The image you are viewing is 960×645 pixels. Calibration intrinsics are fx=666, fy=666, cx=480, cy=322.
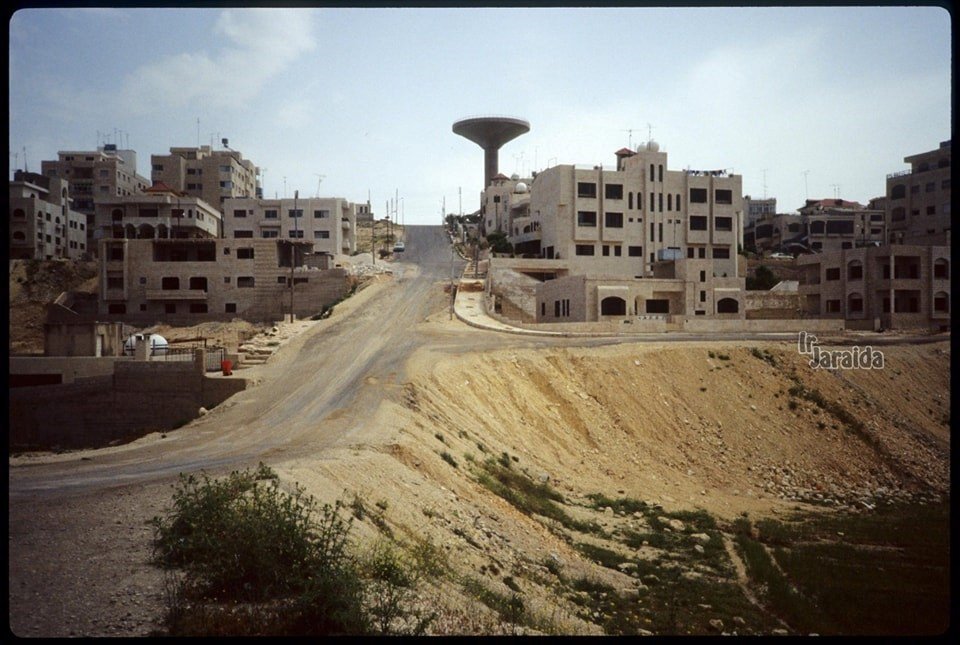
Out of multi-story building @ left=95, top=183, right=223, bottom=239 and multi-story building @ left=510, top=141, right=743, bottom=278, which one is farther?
multi-story building @ left=95, top=183, right=223, bottom=239

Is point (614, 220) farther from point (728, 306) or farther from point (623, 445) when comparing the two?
A: point (623, 445)

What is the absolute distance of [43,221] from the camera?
218ft

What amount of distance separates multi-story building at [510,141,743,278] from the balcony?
34.2 meters

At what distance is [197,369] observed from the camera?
2970cm

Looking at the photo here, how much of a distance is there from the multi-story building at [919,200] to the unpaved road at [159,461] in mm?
48822

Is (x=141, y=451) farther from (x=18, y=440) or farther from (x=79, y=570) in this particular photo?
(x=18, y=440)

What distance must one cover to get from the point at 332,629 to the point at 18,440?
1098 inches

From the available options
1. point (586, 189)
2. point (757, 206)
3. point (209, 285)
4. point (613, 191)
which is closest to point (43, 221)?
point (209, 285)

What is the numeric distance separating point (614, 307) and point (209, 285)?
36.6 m

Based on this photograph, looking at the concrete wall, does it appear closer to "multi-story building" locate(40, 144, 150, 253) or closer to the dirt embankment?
the dirt embankment

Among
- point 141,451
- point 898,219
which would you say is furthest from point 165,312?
point 898,219

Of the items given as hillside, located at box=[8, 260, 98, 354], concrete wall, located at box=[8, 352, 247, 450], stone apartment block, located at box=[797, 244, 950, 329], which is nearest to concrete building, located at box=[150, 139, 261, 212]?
hillside, located at box=[8, 260, 98, 354]

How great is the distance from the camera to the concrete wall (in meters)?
29.3

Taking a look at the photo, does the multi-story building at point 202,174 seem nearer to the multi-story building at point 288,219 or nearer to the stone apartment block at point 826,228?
the multi-story building at point 288,219
